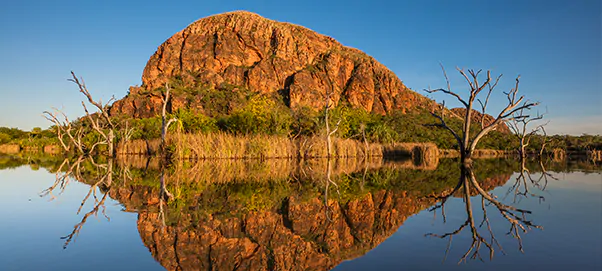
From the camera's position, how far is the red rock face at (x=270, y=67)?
120m

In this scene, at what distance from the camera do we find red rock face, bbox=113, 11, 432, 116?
392 feet

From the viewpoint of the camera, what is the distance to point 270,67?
4973 inches

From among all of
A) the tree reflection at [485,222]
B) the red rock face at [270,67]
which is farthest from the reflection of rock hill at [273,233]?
the red rock face at [270,67]

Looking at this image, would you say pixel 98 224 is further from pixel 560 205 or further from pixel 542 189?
pixel 542 189

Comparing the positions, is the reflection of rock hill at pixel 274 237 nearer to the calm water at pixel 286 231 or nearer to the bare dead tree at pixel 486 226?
the calm water at pixel 286 231

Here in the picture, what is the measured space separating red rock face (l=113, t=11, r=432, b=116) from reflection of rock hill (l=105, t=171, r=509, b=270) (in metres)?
107

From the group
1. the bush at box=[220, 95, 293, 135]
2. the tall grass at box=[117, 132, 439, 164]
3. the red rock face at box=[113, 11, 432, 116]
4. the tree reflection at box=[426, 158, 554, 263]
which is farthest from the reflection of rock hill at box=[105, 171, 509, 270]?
the red rock face at box=[113, 11, 432, 116]

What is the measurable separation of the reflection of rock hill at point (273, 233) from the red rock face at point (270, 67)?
10651 centimetres

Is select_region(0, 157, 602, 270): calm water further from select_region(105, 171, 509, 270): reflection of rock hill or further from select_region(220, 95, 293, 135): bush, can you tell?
select_region(220, 95, 293, 135): bush

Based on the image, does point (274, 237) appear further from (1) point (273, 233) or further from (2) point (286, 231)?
(2) point (286, 231)

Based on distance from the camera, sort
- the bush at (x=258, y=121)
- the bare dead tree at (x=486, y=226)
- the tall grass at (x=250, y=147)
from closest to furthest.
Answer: the bare dead tree at (x=486, y=226), the tall grass at (x=250, y=147), the bush at (x=258, y=121)

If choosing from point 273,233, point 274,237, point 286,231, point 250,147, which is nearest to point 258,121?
point 250,147

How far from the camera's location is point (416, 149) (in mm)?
31625

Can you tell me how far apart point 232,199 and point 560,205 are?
6.38 m
